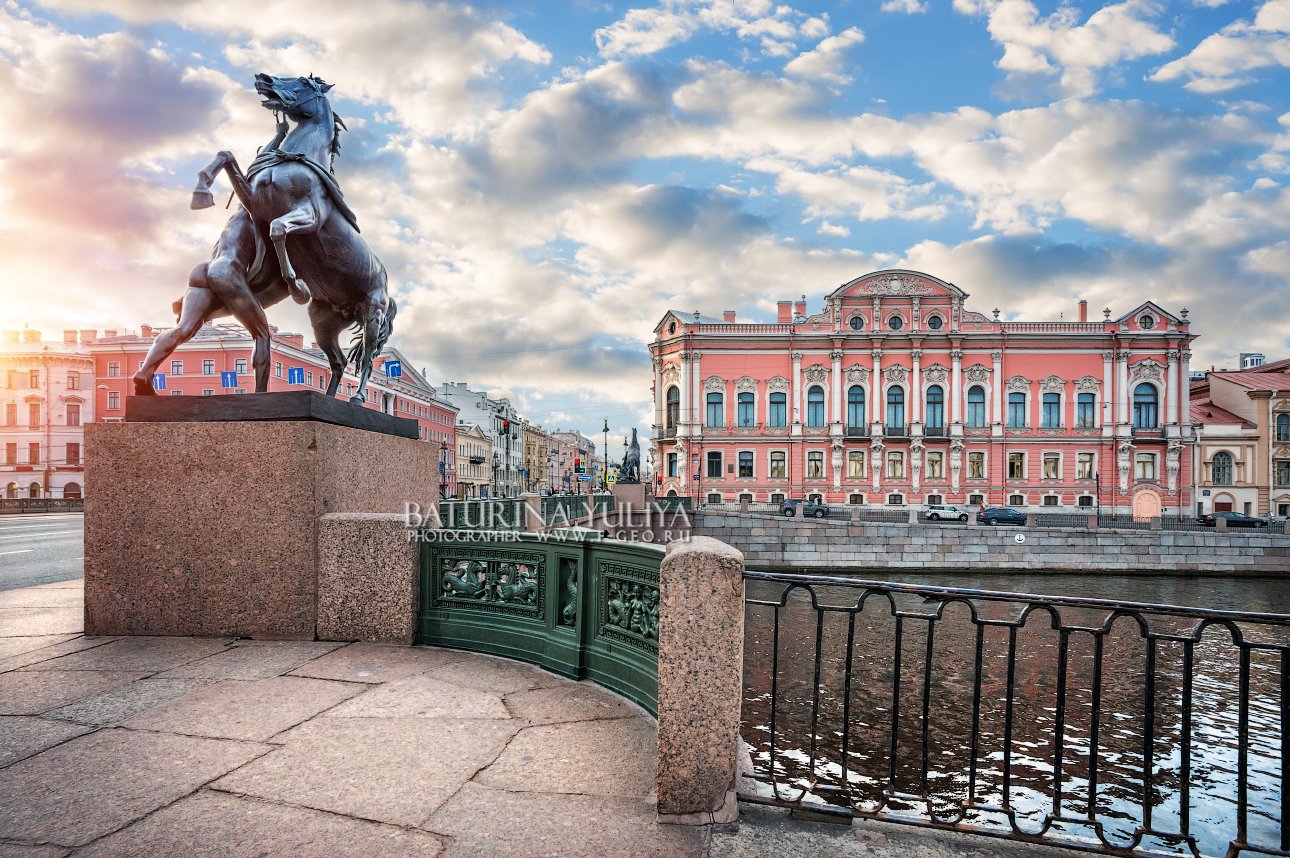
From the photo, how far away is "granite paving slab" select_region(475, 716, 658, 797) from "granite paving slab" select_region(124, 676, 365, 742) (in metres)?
1.06

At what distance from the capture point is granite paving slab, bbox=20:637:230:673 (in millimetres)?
3967

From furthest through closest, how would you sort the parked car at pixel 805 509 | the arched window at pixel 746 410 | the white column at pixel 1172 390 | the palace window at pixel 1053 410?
the arched window at pixel 746 410 → the palace window at pixel 1053 410 → the white column at pixel 1172 390 → the parked car at pixel 805 509

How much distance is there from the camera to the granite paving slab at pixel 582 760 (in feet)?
8.81

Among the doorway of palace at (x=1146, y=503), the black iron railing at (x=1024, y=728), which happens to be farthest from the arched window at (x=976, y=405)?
the black iron railing at (x=1024, y=728)

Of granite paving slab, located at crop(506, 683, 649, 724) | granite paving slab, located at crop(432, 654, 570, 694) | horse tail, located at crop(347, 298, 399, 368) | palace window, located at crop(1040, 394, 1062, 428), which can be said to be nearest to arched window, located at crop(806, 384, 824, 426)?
palace window, located at crop(1040, 394, 1062, 428)

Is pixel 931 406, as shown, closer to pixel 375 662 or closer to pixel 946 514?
pixel 946 514

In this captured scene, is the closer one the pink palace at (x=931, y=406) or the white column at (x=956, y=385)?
the pink palace at (x=931, y=406)

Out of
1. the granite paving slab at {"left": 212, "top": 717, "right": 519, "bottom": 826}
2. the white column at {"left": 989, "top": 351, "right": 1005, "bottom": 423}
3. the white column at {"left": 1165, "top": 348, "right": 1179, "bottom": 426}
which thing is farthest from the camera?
the white column at {"left": 989, "top": 351, "right": 1005, "bottom": 423}

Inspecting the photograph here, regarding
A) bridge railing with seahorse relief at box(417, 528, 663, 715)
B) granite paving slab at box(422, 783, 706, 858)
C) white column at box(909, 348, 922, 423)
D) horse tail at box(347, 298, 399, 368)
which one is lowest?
granite paving slab at box(422, 783, 706, 858)

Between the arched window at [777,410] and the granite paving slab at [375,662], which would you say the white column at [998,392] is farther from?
the granite paving slab at [375,662]

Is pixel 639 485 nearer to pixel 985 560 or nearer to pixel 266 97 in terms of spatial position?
pixel 985 560

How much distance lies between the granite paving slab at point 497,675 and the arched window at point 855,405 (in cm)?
4452

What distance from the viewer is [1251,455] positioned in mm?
43875

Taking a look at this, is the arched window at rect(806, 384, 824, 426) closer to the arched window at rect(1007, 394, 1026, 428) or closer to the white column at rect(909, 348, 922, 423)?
the white column at rect(909, 348, 922, 423)
